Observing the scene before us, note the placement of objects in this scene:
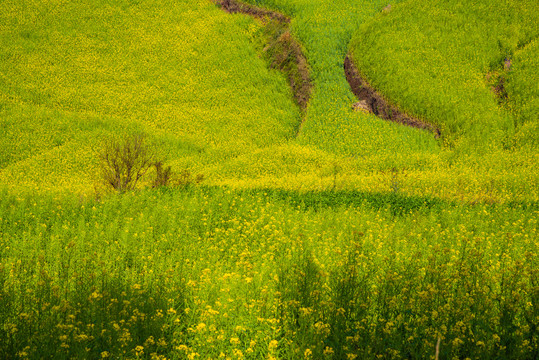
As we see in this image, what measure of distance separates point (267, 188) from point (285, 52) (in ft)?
89.6

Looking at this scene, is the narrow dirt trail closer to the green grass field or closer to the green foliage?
the green grass field

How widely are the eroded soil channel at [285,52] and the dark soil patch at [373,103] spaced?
12.3 ft

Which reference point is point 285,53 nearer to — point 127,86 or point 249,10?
point 249,10

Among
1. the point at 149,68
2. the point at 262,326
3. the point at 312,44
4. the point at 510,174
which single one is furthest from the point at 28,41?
the point at 262,326

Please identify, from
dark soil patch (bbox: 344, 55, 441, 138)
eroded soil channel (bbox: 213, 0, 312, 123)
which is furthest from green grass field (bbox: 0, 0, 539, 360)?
eroded soil channel (bbox: 213, 0, 312, 123)

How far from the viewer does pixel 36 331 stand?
5.50 m

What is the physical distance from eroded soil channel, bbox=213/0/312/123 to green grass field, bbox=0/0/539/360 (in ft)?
2.97

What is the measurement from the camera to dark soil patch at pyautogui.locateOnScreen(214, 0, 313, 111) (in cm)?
3903

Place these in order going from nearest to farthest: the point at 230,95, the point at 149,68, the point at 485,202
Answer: the point at 485,202
the point at 230,95
the point at 149,68

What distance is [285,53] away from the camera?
138ft

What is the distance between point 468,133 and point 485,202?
14.0 m

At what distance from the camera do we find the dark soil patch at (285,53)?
3903 centimetres

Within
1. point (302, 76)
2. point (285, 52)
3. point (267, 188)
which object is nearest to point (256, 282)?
Answer: point (267, 188)

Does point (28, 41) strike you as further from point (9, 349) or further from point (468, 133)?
point (9, 349)
